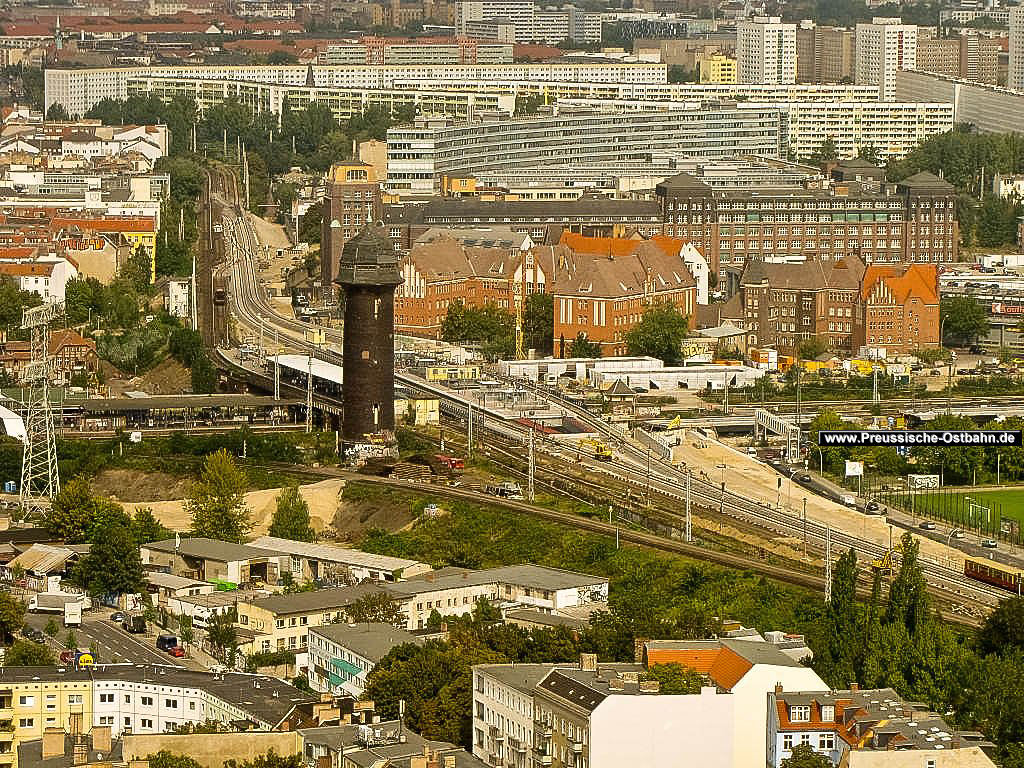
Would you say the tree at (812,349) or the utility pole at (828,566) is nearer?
the utility pole at (828,566)

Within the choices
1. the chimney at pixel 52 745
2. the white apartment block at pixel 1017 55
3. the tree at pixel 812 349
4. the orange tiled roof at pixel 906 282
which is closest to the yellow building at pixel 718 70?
the white apartment block at pixel 1017 55

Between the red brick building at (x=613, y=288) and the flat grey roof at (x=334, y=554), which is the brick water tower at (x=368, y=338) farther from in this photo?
the red brick building at (x=613, y=288)

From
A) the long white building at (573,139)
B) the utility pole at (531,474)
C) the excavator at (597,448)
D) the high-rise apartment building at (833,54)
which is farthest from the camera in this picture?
the high-rise apartment building at (833,54)

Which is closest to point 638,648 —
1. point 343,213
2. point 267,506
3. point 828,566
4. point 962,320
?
point 828,566

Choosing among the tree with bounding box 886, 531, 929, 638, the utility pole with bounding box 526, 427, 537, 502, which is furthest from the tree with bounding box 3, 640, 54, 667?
the utility pole with bounding box 526, 427, 537, 502

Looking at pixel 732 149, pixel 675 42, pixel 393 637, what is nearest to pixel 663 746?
pixel 393 637

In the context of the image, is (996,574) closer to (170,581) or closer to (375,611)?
(375,611)

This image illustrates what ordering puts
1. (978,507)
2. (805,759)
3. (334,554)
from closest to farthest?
(805,759)
(334,554)
(978,507)

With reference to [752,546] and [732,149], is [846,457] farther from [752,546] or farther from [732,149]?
[732,149]
